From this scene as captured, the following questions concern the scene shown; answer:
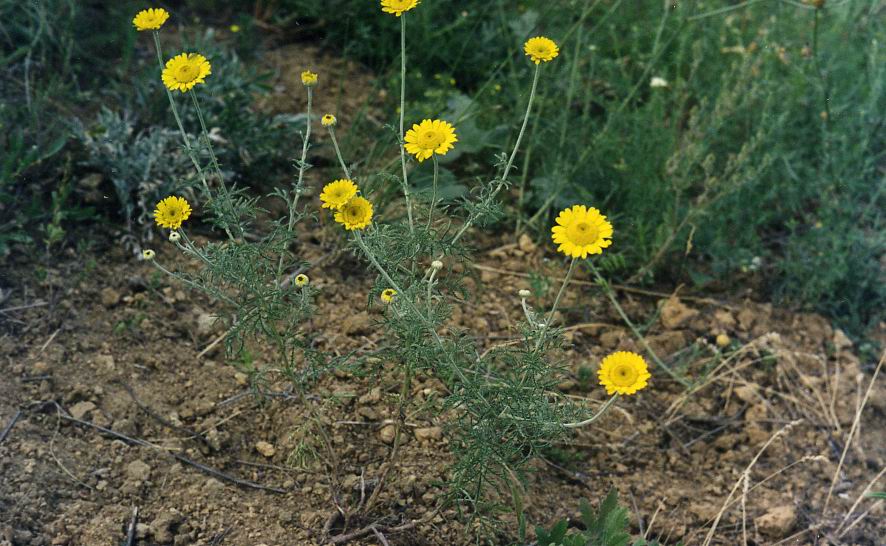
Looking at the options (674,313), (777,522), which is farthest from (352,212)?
(674,313)

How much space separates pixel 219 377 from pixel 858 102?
106 inches

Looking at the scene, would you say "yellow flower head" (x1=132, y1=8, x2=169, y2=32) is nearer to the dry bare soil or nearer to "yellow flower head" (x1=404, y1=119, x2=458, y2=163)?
"yellow flower head" (x1=404, y1=119, x2=458, y2=163)

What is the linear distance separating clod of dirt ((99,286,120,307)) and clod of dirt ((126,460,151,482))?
62 centimetres

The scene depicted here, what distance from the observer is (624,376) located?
69.7 inches

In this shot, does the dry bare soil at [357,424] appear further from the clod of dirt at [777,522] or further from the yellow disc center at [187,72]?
the yellow disc center at [187,72]

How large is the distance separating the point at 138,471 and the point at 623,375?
1.20 meters

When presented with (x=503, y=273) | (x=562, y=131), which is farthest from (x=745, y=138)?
(x=503, y=273)

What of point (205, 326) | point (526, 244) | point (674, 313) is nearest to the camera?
point (205, 326)

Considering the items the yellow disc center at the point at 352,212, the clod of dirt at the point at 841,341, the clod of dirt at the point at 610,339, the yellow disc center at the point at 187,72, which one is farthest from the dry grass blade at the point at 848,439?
the yellow disc center at the point at 187,72

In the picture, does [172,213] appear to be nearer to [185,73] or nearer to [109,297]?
[185,73]

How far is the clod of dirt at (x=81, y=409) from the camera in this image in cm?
238

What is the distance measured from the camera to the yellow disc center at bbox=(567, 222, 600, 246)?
1794 millimetres

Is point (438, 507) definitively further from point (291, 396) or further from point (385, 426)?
point (291, 396)

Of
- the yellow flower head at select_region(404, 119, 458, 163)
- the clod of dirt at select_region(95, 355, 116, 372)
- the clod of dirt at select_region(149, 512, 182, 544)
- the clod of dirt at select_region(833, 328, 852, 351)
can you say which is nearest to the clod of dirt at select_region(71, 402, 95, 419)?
the clod of dirt at select_region(95, 355, 116, 372)
